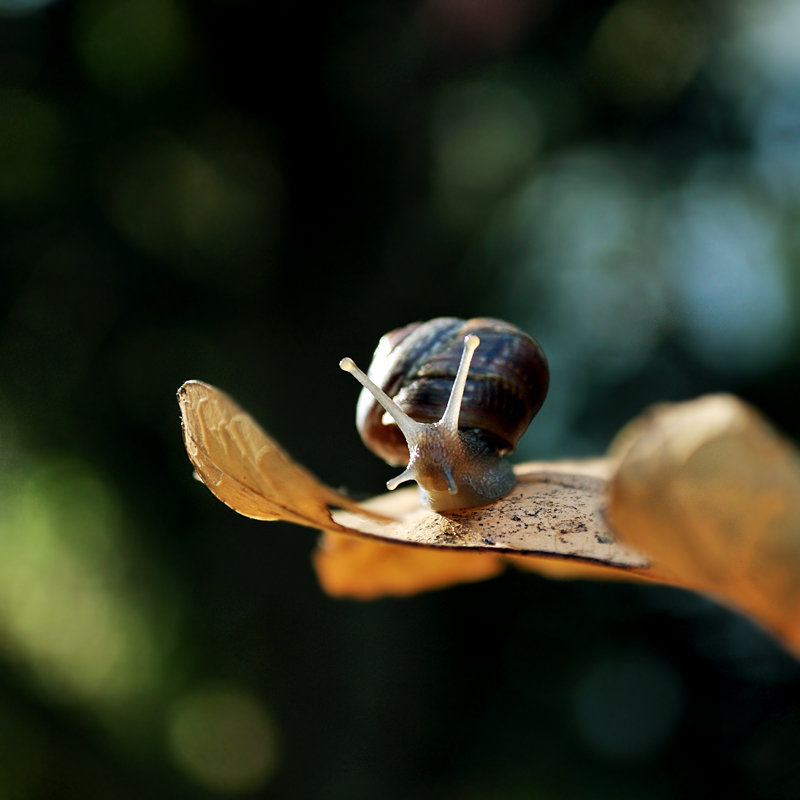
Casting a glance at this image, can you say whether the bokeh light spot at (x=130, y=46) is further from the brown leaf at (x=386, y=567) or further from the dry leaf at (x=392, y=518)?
the dry leaf at (x=392, y=518)

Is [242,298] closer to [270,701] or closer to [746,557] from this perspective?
[270,701]

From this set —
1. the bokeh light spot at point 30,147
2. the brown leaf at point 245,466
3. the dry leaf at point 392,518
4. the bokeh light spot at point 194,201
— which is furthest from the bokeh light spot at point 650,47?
the brown leaf at point 245,466

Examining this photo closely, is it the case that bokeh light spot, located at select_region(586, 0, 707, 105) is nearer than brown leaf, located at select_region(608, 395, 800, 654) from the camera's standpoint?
No

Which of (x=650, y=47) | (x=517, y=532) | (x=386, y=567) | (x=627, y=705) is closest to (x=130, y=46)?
(x=650, y=47)

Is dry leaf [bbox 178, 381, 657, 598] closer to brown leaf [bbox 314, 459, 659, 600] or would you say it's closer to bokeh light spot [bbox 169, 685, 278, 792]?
brown leaf [bbox 314, 459, 659, 600]

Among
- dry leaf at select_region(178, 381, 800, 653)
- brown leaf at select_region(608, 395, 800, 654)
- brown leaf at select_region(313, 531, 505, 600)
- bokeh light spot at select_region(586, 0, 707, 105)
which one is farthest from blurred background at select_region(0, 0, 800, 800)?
brown leaf at select_region(608, 395, 800, 654)

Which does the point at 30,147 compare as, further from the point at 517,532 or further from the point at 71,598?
the point at 517,532

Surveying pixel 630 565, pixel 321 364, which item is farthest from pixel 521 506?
pixel 321 364
